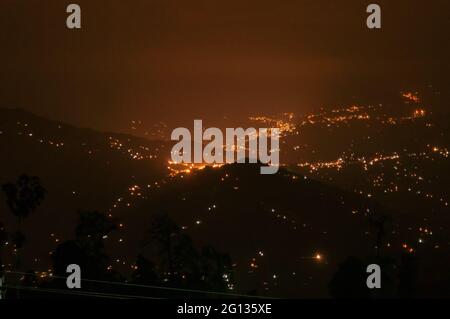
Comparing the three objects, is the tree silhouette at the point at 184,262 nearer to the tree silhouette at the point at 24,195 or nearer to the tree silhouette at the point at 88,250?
the tree silhouette at the point at 88,250

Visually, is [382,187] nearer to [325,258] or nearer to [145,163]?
[145,163]

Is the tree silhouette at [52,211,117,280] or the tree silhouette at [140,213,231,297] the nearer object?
the tree silhouette at [52,211,117,280]

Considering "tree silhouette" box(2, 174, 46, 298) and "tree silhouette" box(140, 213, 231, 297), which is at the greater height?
"tree silhouette" box(2, 174, 46, 298)

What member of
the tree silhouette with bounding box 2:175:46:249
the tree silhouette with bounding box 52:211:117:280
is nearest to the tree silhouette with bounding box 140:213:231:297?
the tree silhouette with bounding box 52:211:117:280

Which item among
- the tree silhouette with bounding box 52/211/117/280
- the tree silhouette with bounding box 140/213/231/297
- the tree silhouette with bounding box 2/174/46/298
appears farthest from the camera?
the tree silhouette with bounding box 2/174/46/298

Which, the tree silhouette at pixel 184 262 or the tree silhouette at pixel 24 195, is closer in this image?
the tree silhouette at pixel 184 262

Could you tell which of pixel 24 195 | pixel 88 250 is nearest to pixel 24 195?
pixel 24 195

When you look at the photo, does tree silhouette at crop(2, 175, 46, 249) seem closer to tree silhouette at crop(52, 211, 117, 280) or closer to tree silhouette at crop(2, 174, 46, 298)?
tree silhouette at crop(2, 174, 46, 298)

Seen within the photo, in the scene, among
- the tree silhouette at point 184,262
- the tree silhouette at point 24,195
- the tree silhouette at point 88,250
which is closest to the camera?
the tree silhouette at point 88,250

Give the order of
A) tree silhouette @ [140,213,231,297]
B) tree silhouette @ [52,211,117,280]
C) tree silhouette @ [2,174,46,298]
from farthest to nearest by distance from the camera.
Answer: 1. tree silhouette @ [2,174,46,298]
2. tree silhouette @ [140,213,231,297]
3. tree silhouette @ [52,211,117,280]

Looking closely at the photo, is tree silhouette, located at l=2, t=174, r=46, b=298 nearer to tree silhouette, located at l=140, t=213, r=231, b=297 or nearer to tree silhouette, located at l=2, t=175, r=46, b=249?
tree silhouette, located at l=2, t=175, r=46, b=249

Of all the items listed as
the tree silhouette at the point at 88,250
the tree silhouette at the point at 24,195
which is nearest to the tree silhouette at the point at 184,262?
the tree silhouette at the point at 88,250
